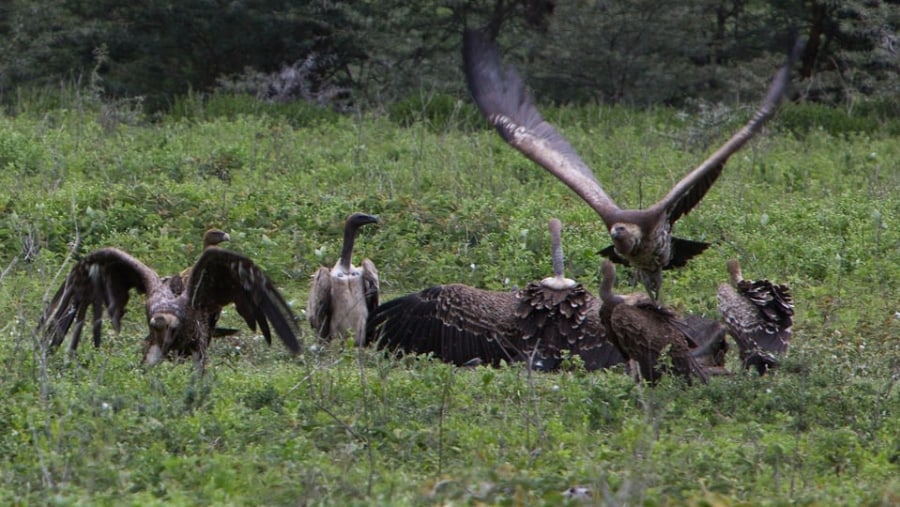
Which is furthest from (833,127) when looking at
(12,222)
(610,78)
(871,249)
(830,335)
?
(12,222)

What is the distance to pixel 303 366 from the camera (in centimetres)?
752

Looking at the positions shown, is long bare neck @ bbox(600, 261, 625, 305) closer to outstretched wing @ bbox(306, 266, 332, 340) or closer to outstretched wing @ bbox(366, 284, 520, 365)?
outstretched wing @ bbox(366, 284, 520, 365)

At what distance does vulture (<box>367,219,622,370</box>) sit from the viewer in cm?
808

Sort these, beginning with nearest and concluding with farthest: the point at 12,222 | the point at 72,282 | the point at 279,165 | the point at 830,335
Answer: the point at 72,282, the point at 830,335, the point at 12,222, the point at 279,165

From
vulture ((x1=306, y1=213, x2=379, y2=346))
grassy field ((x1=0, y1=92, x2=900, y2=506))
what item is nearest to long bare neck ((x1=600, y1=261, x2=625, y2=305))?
grassy field ((x1=0, y1=92, x2=900, y2=506))

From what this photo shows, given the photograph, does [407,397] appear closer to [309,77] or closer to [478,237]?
[478,237]

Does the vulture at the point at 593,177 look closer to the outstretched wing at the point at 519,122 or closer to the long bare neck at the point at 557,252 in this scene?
the outstretched wing at the point at 519,122

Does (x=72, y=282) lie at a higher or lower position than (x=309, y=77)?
higher

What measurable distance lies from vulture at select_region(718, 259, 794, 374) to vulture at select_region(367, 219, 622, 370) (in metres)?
0.66

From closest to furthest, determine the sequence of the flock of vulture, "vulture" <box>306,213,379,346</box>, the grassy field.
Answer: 1. the grassy field
2. the flock of vulture
3. "vulture" <box>306,213,379,346</box>

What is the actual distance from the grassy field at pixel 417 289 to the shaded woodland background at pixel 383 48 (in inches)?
146

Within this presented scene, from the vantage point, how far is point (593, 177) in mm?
8391

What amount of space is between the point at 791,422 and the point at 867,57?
13.6 m

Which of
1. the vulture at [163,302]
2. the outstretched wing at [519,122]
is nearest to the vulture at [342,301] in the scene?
the outstretched wing at [519,122]
